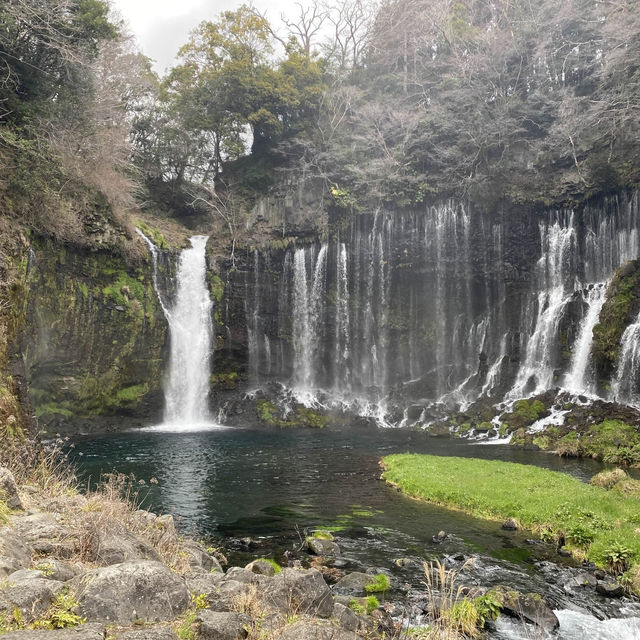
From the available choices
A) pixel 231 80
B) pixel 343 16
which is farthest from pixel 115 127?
pixel 343 16

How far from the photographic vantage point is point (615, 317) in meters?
29.3

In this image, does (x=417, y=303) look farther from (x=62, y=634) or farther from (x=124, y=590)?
(x=62, y=634)

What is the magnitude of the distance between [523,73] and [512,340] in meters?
23.3

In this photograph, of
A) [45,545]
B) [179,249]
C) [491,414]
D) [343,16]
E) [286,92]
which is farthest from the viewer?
[343,16]

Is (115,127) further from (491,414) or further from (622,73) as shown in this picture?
(622,73)

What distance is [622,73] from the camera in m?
34.0

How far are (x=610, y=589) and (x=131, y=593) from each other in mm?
8359

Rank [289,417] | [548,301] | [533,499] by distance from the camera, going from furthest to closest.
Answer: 1. [289,417]
2. [548,301]
3. [533,499]

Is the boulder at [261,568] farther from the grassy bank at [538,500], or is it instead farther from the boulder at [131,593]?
the grassy bank at [538,500]

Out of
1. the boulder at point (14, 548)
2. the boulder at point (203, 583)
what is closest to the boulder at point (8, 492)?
the boulder at point (14, 548)

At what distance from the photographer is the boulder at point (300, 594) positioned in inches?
286

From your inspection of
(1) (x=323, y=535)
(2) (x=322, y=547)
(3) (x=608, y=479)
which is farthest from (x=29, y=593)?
(3) (x=608, y=479)

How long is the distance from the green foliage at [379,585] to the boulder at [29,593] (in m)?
5.66

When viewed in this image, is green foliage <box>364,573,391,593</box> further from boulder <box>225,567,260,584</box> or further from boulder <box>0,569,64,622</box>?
boulder <box>0,569,64,622</box>
